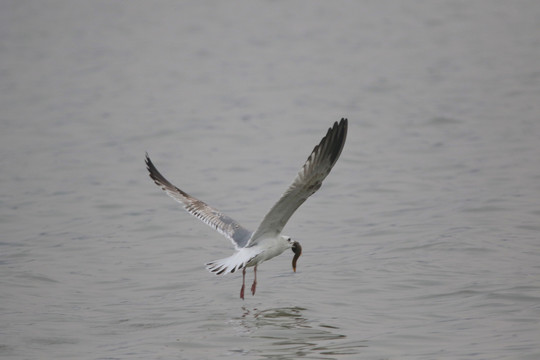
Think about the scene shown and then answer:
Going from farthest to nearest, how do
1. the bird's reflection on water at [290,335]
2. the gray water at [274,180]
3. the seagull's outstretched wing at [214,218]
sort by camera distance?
the seagull's outstretched wing at [214,218] → the gray water at [274,180] → the bird's reflection on water at [290,335]

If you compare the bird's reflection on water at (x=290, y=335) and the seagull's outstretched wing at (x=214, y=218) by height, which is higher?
the seagull's outstretched wing at (x=214, y=218)

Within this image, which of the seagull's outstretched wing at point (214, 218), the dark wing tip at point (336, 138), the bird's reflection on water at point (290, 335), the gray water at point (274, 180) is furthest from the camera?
the seagull's outstretched wing at point (214, 218)

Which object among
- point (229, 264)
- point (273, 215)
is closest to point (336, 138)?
point (273, 215)

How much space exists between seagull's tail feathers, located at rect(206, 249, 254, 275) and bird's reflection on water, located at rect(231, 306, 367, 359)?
555 millimetres

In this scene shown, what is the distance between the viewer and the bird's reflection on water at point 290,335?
761 centimetres

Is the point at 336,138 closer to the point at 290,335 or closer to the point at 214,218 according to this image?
the point at 290,335

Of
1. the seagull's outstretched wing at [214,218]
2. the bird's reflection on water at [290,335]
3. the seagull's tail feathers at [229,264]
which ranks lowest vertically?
the bird's reflection on water at [290,335]

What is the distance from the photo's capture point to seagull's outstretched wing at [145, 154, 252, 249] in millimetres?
9773

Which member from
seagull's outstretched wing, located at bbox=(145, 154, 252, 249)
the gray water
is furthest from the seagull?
the gray water

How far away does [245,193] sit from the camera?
14547 millimetres

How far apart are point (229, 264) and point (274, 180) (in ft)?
23.1

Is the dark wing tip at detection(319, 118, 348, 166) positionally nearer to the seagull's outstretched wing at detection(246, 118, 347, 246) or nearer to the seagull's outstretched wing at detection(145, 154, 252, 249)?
the seagull's outstretched wing at detection(246, 118, 347, 246)

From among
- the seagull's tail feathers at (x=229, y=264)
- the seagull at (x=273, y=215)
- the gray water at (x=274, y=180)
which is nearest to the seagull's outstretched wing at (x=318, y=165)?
the seagull at (x=273, y=215)

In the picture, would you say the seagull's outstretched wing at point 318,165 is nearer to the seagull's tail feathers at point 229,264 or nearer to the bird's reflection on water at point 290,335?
the seagull's tail feathers at point 229,264
